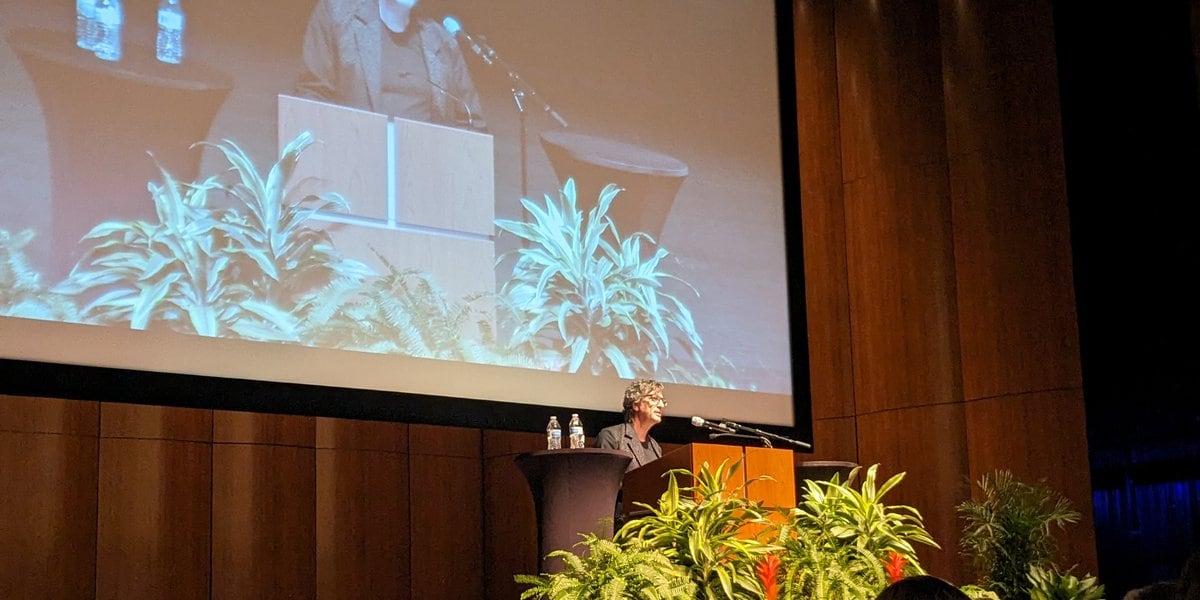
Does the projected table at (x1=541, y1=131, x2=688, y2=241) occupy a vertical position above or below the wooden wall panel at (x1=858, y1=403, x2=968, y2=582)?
above

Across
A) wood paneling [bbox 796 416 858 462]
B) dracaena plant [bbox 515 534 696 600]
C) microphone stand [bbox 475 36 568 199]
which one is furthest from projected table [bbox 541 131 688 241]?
dracaena plant [bbox 515 534 696 600]

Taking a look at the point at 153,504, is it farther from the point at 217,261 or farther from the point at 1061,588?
the point at 1061,588

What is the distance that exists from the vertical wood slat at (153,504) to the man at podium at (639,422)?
1.80 m

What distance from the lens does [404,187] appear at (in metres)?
6.21

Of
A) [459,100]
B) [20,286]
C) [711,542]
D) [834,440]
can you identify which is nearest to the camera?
[711,542]

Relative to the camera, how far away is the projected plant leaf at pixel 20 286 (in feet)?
17.0

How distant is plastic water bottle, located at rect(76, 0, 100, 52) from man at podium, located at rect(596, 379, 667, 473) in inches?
103

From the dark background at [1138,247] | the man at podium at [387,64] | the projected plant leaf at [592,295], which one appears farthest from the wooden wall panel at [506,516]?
the dark background at [1138,247]

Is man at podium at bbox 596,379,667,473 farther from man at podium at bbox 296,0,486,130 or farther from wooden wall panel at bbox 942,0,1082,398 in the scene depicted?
wooden wall panel at bbox 942,0,1082,398

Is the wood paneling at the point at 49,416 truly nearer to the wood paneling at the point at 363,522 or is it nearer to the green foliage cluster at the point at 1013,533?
the wood paneling at the point at 363,522

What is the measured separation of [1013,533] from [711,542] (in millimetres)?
3331

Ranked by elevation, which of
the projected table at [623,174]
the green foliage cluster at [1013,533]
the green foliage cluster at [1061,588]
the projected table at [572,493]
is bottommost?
the green foliage cluster at [1061,588]

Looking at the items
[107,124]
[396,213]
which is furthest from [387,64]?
[107,124]

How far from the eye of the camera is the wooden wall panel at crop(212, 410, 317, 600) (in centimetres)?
599
